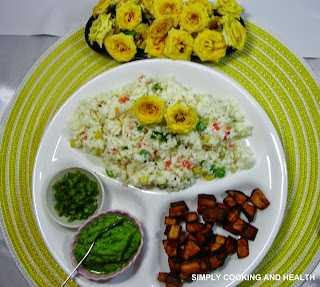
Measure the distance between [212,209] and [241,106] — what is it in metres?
0.69

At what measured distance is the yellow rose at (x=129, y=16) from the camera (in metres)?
2.52

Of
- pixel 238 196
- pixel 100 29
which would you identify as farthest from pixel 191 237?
pixel 100 29

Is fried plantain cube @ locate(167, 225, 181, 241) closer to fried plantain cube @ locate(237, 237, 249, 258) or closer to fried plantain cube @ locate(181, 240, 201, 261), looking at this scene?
fried plantain cube @ locate(181, 240, 201, 261)

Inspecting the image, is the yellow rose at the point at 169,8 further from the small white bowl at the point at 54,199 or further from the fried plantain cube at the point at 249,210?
the fried plantain cube at the point at 249,210

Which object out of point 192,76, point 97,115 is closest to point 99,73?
point 97,115

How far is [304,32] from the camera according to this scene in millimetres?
2701

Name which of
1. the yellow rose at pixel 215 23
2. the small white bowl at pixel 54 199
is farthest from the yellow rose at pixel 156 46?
the small white bowl at pixel 54 199

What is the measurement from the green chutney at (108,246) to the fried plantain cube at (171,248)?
171 millimetres

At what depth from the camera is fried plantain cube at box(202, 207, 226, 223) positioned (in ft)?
7.42

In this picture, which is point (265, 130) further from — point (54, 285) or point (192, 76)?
point (54, 285)

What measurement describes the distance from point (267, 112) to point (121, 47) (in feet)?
3.62

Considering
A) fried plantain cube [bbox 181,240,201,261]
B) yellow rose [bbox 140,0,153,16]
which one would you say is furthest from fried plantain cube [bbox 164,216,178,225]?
yellow rose [bbox 140,0,153,16]

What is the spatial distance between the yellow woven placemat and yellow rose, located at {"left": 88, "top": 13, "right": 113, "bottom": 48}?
7.4 inches

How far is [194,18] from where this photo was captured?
2.47 m
